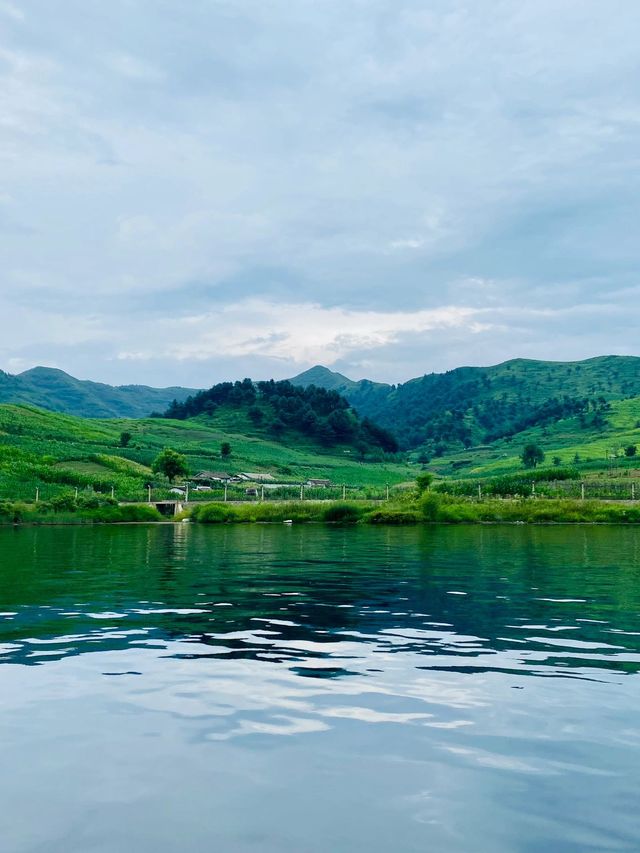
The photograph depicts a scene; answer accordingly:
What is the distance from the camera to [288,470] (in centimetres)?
19100

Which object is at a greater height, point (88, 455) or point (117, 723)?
point (88, 455)

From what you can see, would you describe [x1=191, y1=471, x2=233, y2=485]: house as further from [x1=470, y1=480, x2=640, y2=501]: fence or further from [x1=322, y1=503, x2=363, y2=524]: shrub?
[x1=322, y1=503, x2=363, y2=524]: shrub

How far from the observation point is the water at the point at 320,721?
8.63 meters

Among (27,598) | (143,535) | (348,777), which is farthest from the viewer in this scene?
(143,535)

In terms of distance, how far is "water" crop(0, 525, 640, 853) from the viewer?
28.3 ft

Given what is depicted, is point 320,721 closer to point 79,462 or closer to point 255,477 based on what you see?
point 79,462

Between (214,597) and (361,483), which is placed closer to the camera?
(214,597)

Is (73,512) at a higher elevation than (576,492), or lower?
lower

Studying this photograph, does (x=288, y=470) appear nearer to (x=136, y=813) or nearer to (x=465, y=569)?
(x=465, y=569)

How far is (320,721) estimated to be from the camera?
12352 millimetres

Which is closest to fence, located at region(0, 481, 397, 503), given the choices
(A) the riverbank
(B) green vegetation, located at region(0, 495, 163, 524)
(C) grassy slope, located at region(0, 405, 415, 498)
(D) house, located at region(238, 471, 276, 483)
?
(C) grassy slope, located at region(0, 405, 415, 498)

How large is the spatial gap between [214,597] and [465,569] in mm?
13191

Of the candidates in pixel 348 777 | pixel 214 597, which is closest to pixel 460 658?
pixel 348 777

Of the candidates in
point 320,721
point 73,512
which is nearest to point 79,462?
point 73,512
